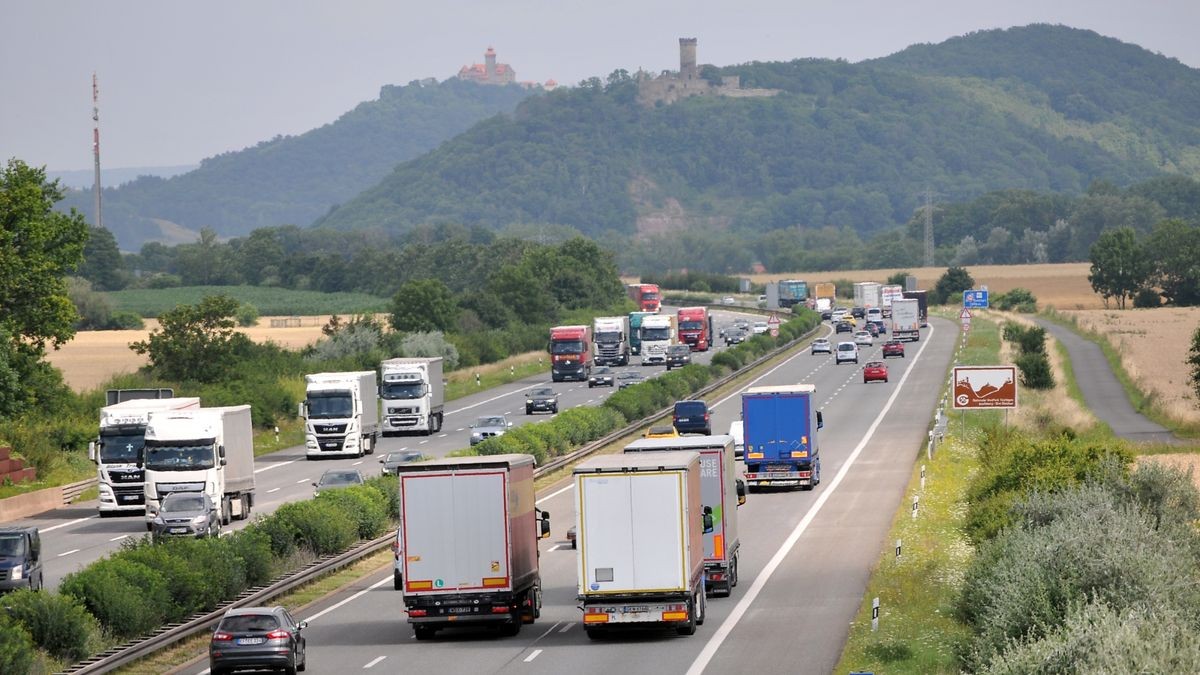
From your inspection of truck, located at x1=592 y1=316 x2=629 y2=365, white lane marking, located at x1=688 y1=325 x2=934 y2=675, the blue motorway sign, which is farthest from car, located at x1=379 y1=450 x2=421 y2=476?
the blue motorway sign

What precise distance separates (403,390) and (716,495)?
1787 inches

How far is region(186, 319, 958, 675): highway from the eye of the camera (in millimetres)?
27094

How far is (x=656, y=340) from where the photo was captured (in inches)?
4609

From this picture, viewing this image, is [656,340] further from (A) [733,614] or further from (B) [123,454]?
(A) [733,614]

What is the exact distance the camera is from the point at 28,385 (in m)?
64.6

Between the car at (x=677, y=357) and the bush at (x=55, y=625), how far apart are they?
8405 centimetres

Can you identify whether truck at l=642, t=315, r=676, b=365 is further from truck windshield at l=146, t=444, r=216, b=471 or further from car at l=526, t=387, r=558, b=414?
truck windshield at l=146, t=444, r=216, b=471

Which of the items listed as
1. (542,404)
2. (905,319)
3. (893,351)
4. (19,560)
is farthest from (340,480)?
(905,319)

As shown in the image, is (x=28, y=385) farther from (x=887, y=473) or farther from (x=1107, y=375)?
(x=1107, y=375)

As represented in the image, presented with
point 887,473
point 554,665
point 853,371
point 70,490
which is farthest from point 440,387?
point 554,665

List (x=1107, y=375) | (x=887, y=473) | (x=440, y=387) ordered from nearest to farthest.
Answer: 1. (x=887, y=473)
2. (x=440, y=387)
3. (x=1107, y=375)

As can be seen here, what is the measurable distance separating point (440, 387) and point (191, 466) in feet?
104

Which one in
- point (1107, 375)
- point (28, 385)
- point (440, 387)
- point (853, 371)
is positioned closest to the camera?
point (28, 385)

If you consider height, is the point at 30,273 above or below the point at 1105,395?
above
